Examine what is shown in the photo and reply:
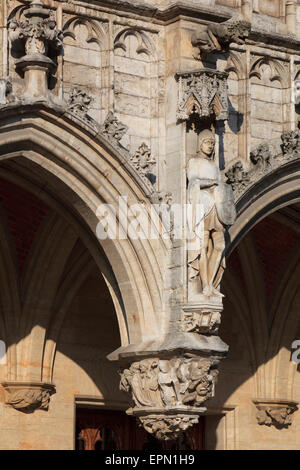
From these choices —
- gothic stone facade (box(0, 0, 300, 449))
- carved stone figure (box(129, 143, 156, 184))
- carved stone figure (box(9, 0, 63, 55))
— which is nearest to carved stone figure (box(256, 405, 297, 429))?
gothic stone facade (box(0, 0, 300, 449))

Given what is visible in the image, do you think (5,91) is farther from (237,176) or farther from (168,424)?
(168,424)

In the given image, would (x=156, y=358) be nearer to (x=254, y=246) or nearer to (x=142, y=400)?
(x=142, y=400)

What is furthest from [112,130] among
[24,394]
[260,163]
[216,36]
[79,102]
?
[24,394]

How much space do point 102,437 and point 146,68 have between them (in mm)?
4231

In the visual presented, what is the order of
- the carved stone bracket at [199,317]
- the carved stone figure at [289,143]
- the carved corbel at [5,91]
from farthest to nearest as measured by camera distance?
A: the carved stone figure at [289,143] < the carved stone bracket at [199,317] < the carved corbel at [5,91]

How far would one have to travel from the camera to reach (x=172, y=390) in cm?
1324

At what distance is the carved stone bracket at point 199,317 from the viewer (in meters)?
13.1

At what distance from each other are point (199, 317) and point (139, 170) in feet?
4.49

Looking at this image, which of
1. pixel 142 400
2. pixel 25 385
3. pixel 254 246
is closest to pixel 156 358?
pixel 142 400

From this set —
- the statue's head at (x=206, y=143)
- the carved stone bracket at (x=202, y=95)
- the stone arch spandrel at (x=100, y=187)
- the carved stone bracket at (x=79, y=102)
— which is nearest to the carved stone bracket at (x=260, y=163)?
the statue's head at (x=206, y=143)

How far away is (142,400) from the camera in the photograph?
1340 cm

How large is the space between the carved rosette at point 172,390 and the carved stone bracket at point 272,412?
341 centimetres

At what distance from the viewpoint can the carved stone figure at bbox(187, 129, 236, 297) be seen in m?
13.2

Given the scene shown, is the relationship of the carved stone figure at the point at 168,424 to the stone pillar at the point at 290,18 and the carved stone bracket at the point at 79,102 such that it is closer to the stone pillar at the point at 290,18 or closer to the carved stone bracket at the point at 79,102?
the carved stone bracket at the point at 79,102
